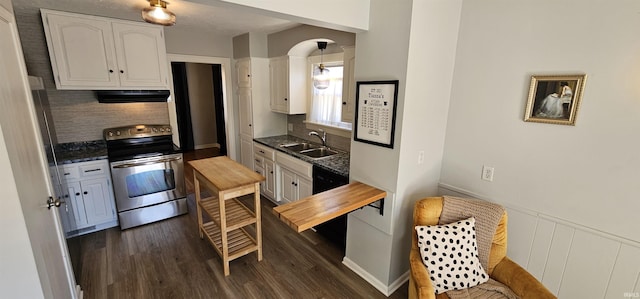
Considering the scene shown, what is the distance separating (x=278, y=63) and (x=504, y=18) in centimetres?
269

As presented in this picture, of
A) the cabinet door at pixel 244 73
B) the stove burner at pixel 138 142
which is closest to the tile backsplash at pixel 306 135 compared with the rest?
the cabinet door at pixel 244 73

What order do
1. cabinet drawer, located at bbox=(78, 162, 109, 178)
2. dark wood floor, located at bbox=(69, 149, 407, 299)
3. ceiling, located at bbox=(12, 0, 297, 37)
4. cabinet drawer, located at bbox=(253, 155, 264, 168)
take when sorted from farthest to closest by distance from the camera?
cabinet drawer, located at bbox=(253, 155, 264, 168), cabinet drawer, located at bbox=(78, 162, 109, 178), ceiling, located at bbox=(12, 0, 297, 37), dark wood floor, located at bbox=(69, 149, 407, 299)

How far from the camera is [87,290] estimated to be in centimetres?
217

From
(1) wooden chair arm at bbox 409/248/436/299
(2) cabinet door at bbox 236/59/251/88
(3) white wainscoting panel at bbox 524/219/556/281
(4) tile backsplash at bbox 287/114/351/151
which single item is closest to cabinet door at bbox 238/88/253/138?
(2) cabinet door at bbox 236/59/251/88

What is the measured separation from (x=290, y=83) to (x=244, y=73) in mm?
886

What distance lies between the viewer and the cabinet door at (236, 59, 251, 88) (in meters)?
3.93

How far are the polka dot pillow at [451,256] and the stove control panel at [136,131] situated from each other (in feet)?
10.5

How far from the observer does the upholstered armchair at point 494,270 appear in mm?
1545

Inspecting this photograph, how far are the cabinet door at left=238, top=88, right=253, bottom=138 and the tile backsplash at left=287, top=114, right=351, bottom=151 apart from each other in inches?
24.6

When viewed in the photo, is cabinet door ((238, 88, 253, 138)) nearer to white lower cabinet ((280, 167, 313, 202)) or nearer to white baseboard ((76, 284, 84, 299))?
white lower cabinet ((280, 167, 313, 202))

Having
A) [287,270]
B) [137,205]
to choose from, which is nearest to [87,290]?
[137,205]

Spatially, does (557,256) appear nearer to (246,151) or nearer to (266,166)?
(266,166)

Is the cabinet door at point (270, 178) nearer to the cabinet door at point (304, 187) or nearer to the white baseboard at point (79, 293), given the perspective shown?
the cabinet door at point (304, 187)

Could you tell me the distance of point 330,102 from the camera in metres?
3.47
